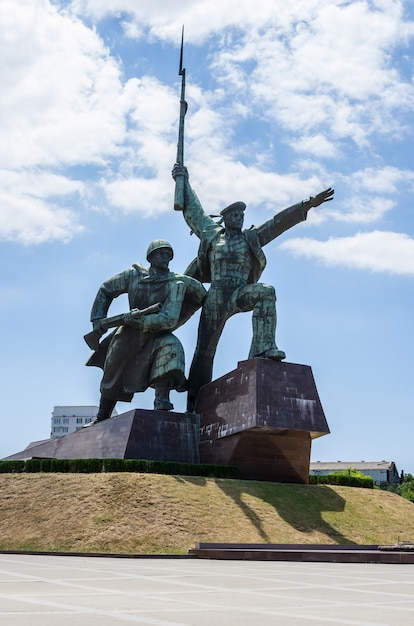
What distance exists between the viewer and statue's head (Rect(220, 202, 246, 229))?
24641 mm

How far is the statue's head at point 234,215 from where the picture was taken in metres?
24.6

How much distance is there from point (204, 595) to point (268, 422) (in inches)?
516

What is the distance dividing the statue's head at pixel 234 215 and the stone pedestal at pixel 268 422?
4.75 meters

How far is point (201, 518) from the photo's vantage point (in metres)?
17.3

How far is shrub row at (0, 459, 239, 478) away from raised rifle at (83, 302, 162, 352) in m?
4.73

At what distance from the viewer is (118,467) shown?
20078mm

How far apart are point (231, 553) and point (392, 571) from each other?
340 cm

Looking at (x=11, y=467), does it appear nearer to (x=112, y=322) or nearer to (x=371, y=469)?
(x=112, y=322)

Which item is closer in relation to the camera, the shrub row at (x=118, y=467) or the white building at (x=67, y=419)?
the shrub row at (x=118, y=467)

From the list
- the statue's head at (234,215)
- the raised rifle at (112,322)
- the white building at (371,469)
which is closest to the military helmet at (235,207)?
the statue's head at (234,215)

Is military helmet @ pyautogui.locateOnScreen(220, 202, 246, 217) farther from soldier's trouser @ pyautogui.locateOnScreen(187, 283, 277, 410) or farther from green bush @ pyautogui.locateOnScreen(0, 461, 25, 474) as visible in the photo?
green bush @ pyautogui.locateOnScreen(0, 461, 25, 474)

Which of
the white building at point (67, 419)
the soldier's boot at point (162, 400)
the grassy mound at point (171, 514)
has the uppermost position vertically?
the white building at point (67, 419)

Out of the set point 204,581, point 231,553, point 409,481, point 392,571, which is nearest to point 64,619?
point 204,581

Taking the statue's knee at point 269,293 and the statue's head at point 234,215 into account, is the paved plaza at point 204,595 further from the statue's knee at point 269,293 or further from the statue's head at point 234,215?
the statue's head at point 234,215
